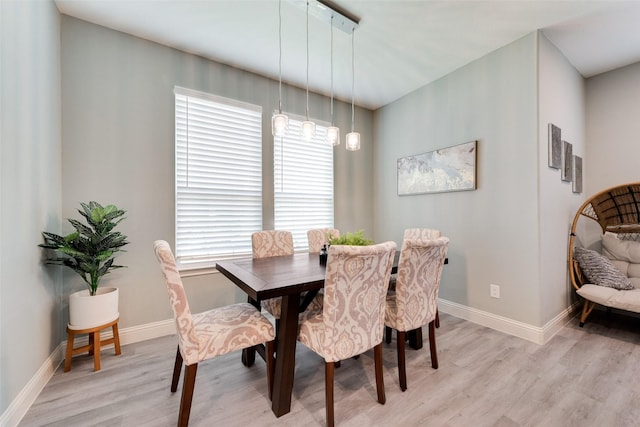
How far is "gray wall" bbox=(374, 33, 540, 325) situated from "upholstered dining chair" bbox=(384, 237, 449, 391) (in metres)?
1.24

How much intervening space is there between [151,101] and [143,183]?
803mm

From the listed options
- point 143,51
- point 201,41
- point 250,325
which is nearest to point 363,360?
point 250,325

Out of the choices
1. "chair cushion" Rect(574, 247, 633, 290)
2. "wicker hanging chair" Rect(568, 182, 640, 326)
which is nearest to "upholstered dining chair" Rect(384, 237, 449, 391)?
"wicker hanging chair" Rect(568, 182, 640, 326)

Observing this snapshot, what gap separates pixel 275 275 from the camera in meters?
1.72

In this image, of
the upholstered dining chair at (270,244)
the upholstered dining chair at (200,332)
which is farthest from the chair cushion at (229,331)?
the upholstered dining chair at (270,244)

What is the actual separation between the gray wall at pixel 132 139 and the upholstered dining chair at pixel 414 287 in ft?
6.28

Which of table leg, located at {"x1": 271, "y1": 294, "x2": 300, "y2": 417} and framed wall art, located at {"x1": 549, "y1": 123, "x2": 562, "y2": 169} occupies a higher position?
framed wall art, located at {"x1": 549, "y1": 123, "x2": 562, "y2": 169}

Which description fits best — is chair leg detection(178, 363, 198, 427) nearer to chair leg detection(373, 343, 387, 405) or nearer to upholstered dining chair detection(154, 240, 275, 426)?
upholstered dining chair detection(154, 240, 275, 426)

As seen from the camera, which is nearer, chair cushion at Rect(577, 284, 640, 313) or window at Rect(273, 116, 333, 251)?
chair cushion at Rect(577, 284, 640, 313)

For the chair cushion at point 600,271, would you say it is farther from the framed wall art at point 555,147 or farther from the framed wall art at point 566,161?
the framed wall art at point 555,147

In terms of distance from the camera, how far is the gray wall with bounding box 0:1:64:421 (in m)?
1.42

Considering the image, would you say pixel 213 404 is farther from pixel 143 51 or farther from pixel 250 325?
pixel 143 51

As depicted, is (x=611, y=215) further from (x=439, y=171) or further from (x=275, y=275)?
(x=275, y=275)

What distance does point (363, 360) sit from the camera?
2.12 m
